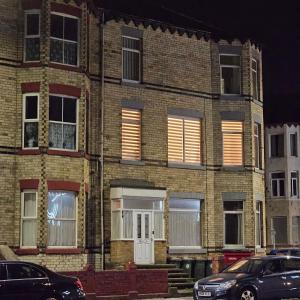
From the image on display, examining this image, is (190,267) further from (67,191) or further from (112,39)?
(112,39)

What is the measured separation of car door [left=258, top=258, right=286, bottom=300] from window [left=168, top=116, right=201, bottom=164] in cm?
1099

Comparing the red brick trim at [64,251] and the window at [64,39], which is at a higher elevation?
the window at [64,39]

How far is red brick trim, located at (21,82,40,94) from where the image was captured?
25.3 meters

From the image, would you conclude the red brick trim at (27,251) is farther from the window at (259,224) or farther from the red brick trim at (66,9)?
the window at (259,224)

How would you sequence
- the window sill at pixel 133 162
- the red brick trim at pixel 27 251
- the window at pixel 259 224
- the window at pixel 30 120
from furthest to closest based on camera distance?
the window at pixel 259 224 → the window sill at pixel 133 162 → the window at pixel 30 120 → the red brick trim at pixel 27 251


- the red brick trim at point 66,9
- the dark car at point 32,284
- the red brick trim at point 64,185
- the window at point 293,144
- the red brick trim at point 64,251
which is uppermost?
the red brick trim at point 66,9

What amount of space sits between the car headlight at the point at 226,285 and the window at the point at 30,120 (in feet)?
31.4

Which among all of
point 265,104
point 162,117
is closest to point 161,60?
point 162,117

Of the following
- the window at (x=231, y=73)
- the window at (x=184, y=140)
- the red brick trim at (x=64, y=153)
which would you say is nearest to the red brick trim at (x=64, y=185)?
the red brick trim at (x=64, y=153)

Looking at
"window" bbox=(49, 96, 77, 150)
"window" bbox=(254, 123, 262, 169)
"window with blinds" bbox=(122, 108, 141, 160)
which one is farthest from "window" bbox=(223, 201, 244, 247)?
"window" bbox=(49, 96, 77, 150)

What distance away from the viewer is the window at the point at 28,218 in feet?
81.6

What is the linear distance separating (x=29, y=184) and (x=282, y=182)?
92.7 ft

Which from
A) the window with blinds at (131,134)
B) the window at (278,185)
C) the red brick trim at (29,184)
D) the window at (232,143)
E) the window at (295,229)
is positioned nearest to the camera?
the red brick trim at (29,184)

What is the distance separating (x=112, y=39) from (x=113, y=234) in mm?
8008
